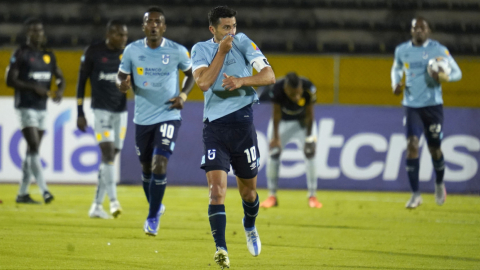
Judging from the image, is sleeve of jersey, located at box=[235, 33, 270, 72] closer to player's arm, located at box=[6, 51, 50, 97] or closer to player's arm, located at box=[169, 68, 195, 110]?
player's arm, located at box=[169, 68, 195, 110]

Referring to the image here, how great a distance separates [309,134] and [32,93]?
4368 mm

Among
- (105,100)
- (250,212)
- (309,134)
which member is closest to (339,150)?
(309,134)

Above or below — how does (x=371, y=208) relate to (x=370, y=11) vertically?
below

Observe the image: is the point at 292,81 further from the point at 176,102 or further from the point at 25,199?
the point at 25,199

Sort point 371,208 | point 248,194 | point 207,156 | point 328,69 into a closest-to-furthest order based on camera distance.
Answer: point 207,156, point 248,194, point 371,208, point 328,69

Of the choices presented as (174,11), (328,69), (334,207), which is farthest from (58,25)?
(334,207)

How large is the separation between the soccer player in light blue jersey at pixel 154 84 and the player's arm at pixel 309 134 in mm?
3354

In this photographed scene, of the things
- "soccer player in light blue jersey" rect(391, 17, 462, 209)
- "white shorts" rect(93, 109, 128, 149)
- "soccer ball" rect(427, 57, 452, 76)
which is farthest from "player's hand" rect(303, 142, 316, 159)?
"white shorts" rect(93, 109, 128, 149)

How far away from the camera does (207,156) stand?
549 cm

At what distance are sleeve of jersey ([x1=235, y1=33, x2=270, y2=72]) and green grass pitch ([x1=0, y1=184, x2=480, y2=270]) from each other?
5.45 feet

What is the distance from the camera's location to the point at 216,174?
545cm

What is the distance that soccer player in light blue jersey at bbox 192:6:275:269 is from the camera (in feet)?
17.6

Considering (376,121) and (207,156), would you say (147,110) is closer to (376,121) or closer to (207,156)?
(207,156)

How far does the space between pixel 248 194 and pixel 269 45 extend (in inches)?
444
